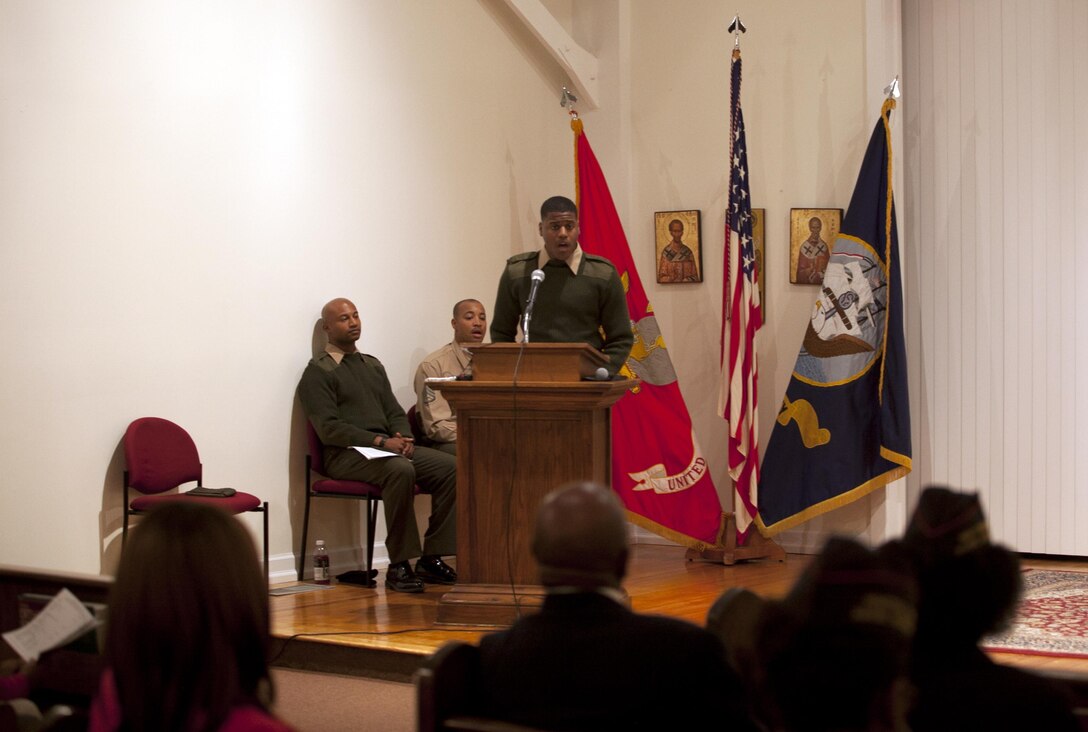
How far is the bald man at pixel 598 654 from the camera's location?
1.78m

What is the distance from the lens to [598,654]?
5.85 ft

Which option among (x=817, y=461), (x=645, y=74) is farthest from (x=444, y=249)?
(x=817, y=461)

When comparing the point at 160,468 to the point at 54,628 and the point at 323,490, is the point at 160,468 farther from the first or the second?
the point at 54,628

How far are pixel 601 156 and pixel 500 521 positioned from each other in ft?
12.7

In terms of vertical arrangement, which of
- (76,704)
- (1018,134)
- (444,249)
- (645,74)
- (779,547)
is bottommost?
(779,547)

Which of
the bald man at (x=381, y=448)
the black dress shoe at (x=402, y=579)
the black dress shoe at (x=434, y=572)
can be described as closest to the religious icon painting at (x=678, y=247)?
the bald man at (x=381, y=448)

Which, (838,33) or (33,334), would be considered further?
(838,33)

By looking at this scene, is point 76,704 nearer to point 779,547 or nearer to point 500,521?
point 500,521

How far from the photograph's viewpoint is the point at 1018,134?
684 centimetres

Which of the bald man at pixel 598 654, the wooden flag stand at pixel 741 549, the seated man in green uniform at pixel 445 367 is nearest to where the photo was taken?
the bald man at pixel 598 654

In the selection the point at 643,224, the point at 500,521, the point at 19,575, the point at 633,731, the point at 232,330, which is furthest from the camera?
the point at 643,224

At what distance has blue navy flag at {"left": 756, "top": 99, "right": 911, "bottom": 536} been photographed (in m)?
6.64

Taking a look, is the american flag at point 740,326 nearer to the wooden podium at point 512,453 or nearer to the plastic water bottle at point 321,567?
the wooden podium at point 512,453

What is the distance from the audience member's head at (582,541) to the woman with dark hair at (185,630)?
50cm
